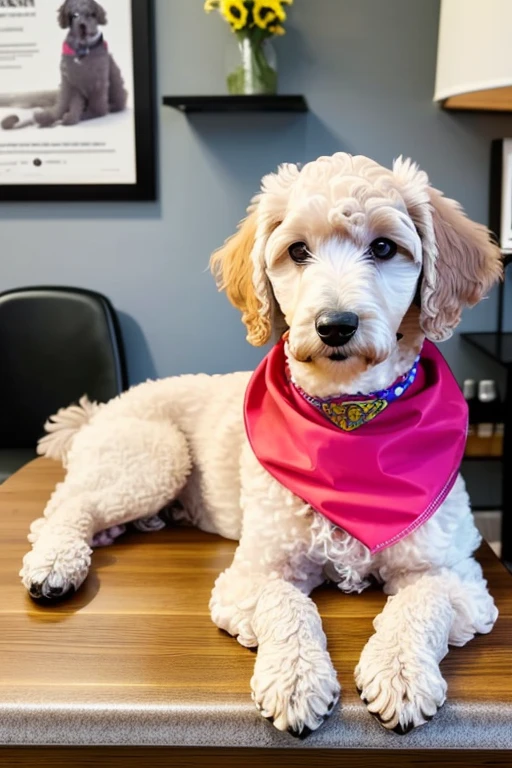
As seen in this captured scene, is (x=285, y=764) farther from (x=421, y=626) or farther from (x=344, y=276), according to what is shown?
(x=344, y=276)

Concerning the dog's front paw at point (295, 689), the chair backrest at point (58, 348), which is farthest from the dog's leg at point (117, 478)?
the chair backrest at point (58, 348)

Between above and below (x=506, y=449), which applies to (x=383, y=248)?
above

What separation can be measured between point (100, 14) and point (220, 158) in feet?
1.78

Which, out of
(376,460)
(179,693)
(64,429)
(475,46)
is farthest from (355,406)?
(475,46)

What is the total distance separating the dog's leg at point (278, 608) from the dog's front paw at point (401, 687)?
0.15 ft

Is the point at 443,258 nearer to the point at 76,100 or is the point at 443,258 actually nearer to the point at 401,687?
the point at 401,687

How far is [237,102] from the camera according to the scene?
190 centimetres

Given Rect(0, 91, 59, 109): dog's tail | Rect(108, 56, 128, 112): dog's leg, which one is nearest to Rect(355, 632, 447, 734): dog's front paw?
Rect(108, 56, 128, 112): dog's leg

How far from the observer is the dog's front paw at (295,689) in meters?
0.76

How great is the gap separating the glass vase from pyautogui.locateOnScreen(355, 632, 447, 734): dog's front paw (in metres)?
1.62

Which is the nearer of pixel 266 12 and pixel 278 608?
pixel 278 608

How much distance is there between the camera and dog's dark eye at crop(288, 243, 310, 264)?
3.02 feet

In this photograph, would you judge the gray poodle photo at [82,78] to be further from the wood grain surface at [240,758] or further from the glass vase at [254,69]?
the wood grain surface at [240,758]

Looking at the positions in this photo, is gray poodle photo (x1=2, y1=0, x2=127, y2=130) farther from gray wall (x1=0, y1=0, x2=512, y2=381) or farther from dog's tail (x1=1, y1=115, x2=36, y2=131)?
gray wall (x1=0, y1=0, x2=512, y2=381)
